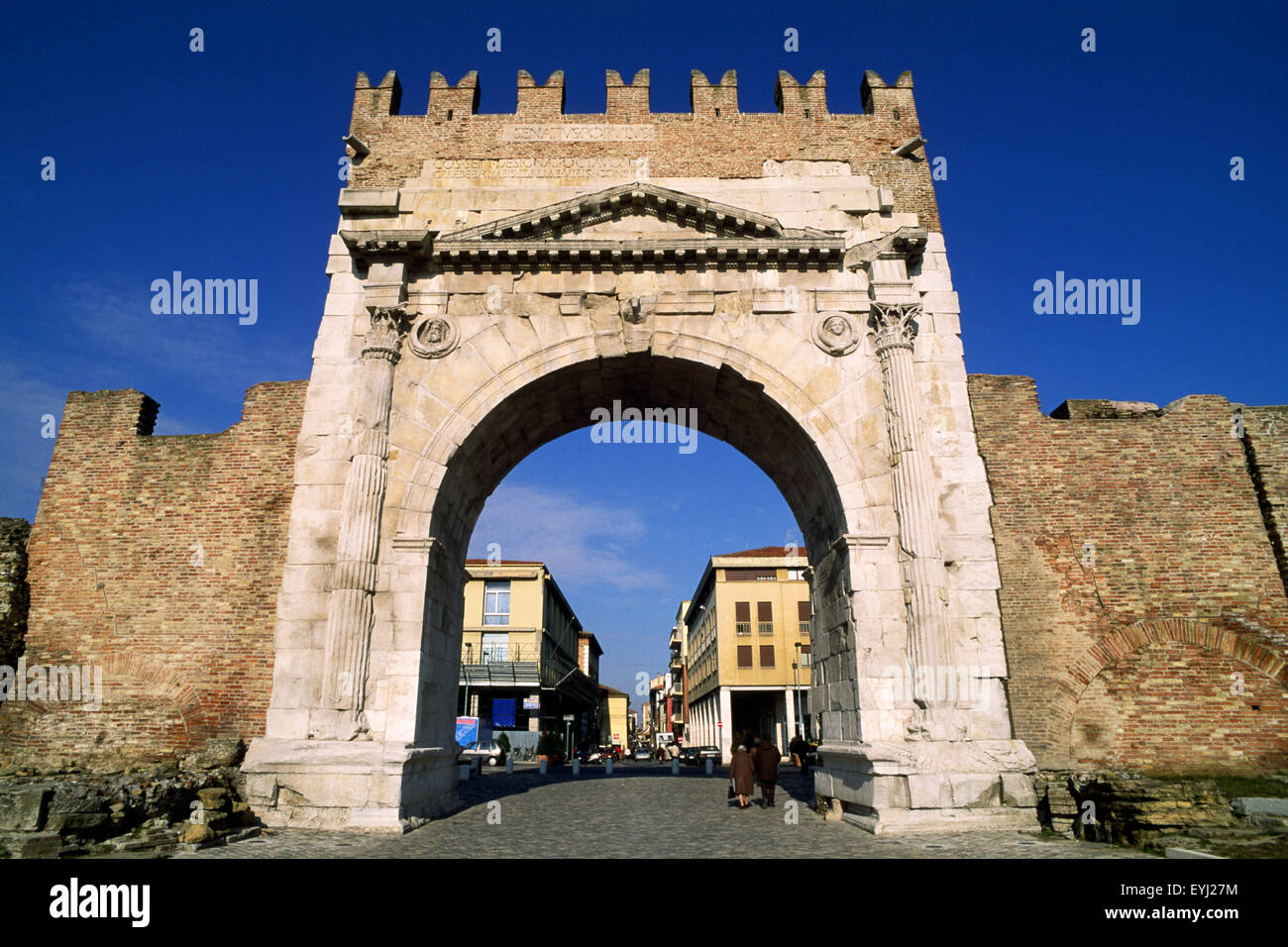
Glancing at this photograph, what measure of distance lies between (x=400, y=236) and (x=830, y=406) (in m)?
7.86

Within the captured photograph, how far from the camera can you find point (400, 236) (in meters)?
12.8

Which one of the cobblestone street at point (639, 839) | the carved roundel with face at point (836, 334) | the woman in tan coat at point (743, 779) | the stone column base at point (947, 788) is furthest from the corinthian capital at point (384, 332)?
the stone column base at point (947, 788)

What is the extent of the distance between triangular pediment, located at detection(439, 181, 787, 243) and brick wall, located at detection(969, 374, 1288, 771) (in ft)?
17.3

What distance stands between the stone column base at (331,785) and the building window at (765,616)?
113ft

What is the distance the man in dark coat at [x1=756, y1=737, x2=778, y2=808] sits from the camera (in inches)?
550

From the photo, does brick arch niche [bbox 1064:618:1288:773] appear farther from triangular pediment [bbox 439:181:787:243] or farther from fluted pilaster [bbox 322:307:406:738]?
fluted pilaster [bbox 322:307:406:738]

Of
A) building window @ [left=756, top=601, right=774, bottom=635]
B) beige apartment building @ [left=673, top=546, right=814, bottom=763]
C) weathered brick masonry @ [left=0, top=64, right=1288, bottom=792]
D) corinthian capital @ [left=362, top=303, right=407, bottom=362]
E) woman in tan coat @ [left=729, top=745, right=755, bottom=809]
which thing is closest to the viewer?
weathered brick masonry @ [left=0, top=64, right=1288, bottom=792]

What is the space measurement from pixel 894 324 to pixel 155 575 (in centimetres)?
1364

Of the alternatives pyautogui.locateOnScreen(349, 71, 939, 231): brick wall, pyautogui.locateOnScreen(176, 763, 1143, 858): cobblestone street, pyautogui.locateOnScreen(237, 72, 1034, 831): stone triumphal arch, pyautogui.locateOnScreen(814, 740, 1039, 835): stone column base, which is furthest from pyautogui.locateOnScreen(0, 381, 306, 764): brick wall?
pyautogui.locateOnScreen(814, 740, 1039, 835): stone column base

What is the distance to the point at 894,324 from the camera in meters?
12.5

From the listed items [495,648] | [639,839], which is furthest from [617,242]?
[495,648]

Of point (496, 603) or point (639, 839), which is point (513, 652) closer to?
point (496, 603)
